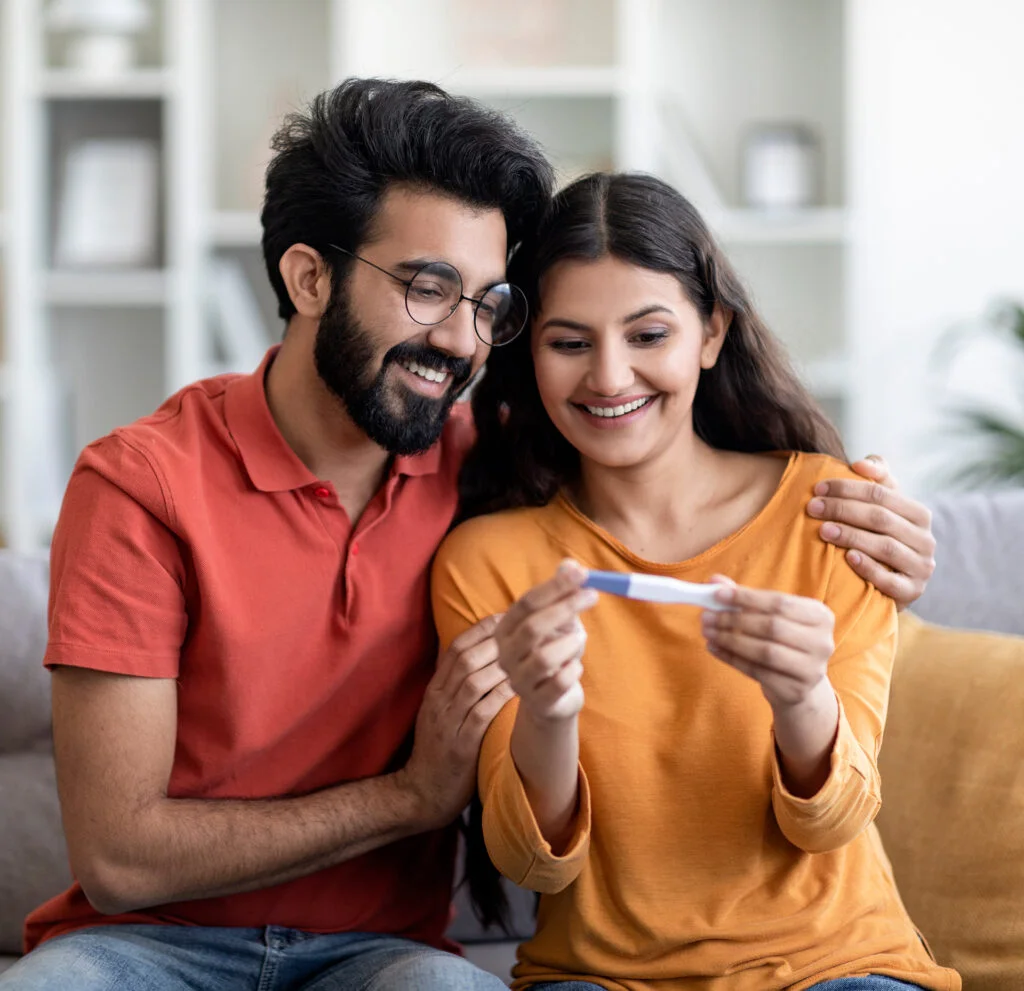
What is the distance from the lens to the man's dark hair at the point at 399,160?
5.38ft

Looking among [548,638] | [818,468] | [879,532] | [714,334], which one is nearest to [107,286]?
[714,334]

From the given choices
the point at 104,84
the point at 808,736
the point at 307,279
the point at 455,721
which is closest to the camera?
the point at 808,736

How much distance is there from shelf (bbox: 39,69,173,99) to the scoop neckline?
2341 mm

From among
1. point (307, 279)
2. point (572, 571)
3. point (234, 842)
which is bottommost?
point (234, 842)

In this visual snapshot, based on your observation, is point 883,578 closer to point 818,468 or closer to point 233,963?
point 818,468

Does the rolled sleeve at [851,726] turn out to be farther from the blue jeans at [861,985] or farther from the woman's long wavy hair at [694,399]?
the woman's long wavy hair at [694,399]

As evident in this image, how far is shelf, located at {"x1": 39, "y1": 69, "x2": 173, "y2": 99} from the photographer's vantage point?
346 centimetres

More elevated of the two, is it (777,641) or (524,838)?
(777,641)

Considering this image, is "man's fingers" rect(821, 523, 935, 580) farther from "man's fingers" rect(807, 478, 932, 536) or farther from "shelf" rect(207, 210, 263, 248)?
"shelf" rect(207, 210, 263, 248)

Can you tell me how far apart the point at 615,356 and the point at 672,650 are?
35 centimetres

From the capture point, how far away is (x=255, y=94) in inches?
147

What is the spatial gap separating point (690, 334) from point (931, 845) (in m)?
0.71

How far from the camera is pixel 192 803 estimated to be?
1.54 m

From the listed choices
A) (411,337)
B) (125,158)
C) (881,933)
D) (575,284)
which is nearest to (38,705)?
(411,337)
